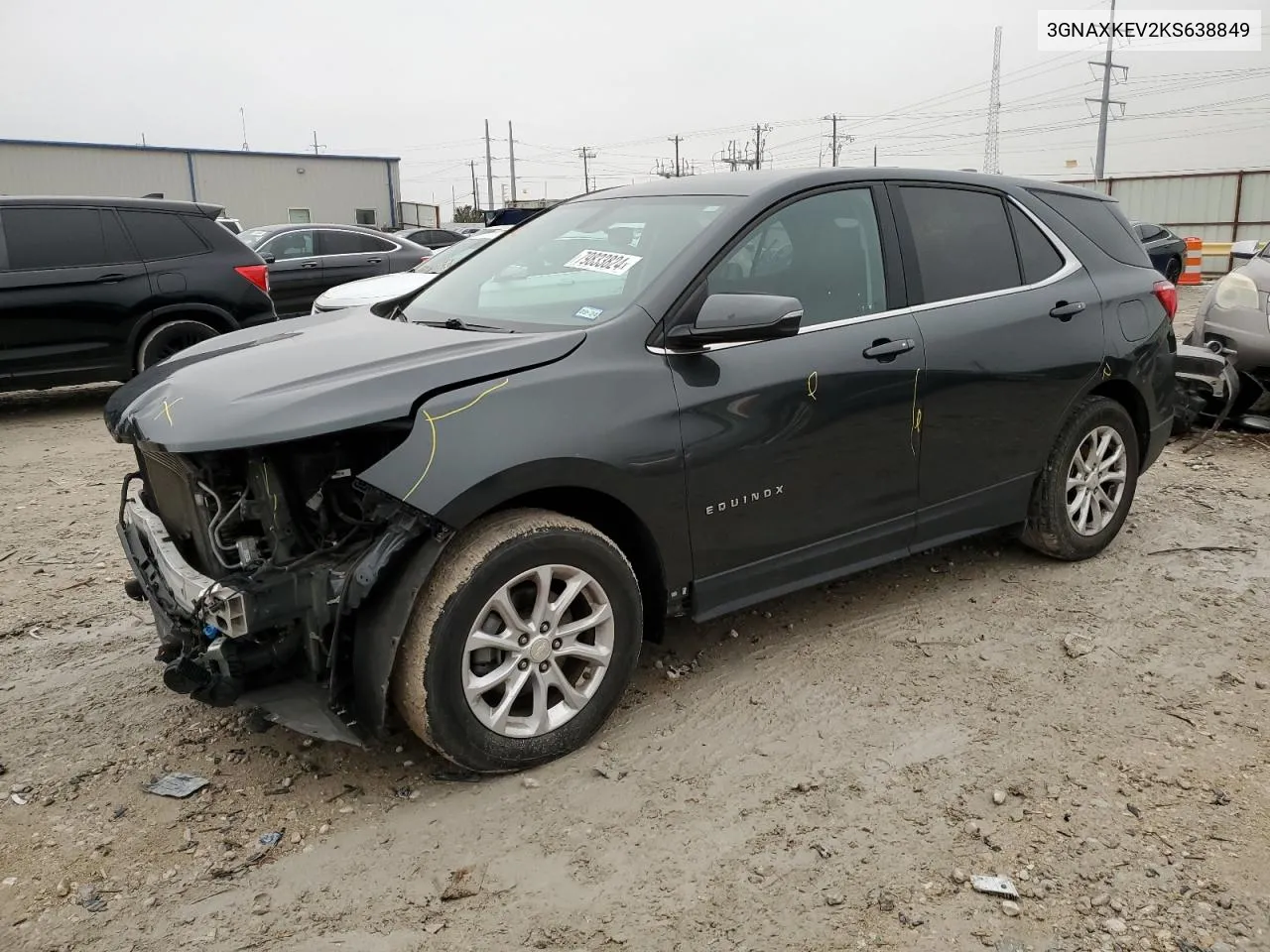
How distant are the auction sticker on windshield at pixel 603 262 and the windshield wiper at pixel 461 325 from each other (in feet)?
1.40

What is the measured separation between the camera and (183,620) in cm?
290

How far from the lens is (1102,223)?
472 centimetres

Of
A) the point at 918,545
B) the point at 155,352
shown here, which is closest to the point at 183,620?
the point at 918,545

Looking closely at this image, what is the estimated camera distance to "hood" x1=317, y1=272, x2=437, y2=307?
325 inches

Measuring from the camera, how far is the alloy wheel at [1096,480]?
14.8ft

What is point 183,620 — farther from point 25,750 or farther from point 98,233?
point 98,233

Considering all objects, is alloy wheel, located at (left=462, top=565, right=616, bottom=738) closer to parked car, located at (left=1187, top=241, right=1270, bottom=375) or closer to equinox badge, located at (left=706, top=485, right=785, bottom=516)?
equinox badge, located at (left=706, top=485, right=785, bottom=516)

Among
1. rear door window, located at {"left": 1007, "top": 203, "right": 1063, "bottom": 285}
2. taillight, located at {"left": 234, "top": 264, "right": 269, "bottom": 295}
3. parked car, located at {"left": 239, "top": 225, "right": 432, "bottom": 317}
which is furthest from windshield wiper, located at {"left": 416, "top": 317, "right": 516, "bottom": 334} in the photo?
parked car, located at {"left": 239, "top": 225, "right": 432, "bottom": 317}

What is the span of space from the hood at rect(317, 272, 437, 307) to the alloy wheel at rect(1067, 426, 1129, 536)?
17.5ft

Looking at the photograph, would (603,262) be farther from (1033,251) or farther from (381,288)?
(381,288)

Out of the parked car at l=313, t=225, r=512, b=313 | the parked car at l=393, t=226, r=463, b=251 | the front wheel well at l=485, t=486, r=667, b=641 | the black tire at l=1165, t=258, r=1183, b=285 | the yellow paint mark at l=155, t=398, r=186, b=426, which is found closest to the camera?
the yellow paint mark at l=155, t=398, r=186, b=426

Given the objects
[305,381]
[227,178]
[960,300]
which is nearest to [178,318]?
[305,381]

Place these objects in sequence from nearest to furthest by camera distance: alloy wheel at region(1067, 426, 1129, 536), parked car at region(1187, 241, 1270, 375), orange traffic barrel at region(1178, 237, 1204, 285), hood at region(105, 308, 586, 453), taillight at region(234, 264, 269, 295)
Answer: hood at region(105, 308, 586, 453), alloy wheel at region(1067, 426, 1129, 536), parked car at region(1187, 241, 1270, 375), taillight at region(234, 264, 269, 295), orange traffic barrel at region(1178, 237, 1204, 285)

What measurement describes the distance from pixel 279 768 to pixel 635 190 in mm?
2505
